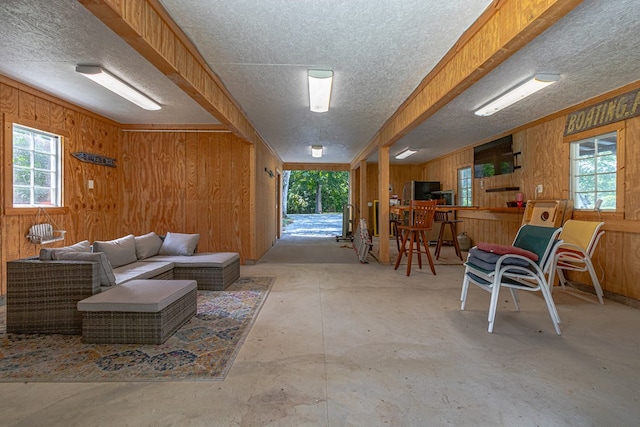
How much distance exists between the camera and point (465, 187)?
7.40m

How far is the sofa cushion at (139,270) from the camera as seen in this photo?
9.51 ft

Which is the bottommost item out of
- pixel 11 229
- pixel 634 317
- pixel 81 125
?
pixel 634 317

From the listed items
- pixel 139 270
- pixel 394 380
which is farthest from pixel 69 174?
pixel 394 380

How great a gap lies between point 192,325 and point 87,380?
2.85 feet

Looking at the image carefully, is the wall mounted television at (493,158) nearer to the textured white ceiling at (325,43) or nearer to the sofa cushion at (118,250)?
the textured white ceiling at (325,43)

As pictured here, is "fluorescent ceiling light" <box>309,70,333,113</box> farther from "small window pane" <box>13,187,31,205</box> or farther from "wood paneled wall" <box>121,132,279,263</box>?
"small window pane" <box>13,187,31,205</box>

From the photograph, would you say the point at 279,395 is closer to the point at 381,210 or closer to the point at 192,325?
the point at 192,325

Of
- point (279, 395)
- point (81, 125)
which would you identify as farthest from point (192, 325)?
point (81, 125)

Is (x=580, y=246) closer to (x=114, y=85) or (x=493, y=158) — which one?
(x=493, y=158)

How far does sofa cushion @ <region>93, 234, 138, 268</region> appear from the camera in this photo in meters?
3.26

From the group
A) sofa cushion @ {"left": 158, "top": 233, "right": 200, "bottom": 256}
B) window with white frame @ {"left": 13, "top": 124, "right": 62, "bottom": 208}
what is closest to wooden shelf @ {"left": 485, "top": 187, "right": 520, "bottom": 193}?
sofa cushion @ {"left": 158, "top": 233, "right": 200, "bottom": 256}

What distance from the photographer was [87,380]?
5.92 feet

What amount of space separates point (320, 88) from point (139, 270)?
2693mm

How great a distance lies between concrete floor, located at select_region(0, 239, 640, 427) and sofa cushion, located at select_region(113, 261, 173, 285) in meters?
1.21
